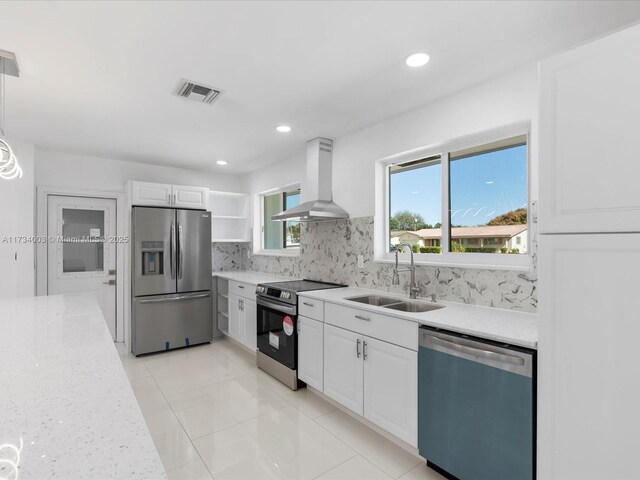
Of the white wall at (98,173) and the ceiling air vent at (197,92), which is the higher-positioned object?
the ceiling air vent at (197,92)

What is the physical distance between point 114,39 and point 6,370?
5.49ft

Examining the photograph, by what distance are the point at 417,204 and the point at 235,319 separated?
2.62 m

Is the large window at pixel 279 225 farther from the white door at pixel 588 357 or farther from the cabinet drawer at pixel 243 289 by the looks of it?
the white door at pixel 588 357

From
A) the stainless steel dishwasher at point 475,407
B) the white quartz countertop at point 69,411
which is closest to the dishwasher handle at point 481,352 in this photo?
the stainless steel dishwasher at point 475,407

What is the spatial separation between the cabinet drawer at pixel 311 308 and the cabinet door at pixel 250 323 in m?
0.86

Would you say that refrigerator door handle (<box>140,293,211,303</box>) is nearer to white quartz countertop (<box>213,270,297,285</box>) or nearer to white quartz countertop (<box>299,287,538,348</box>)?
white quartz countertop (<box>213,270,297,285</box>)

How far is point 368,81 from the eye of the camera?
7.70 feet

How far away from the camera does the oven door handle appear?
311cm

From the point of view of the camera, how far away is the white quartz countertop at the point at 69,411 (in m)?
0.71

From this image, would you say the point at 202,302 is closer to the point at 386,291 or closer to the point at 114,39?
the point at 386,291

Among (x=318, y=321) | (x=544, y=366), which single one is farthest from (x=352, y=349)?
(x=544, y=366)

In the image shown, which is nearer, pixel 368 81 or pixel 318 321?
pixel 368 81

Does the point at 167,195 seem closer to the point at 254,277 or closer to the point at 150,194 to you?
the point at 150,194

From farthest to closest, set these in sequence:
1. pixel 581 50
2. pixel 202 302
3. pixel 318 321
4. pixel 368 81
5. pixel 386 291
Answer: pixel 202 302 → pixel 386 291 → pixel 318 321 → pixel 368 81 → pixel 581 50
